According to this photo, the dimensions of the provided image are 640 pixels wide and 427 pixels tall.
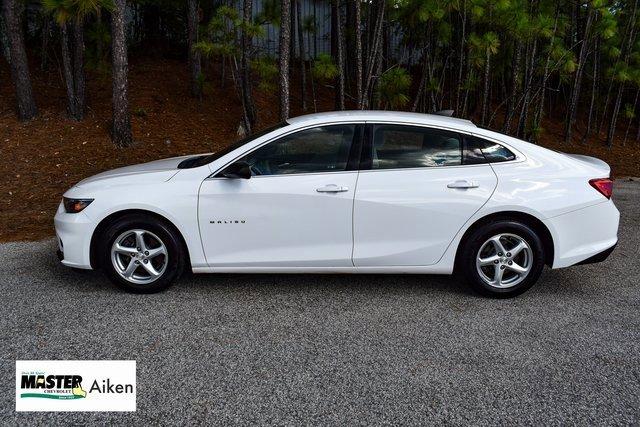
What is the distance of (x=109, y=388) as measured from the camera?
289 centimetres

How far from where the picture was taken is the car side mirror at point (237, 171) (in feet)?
13.4

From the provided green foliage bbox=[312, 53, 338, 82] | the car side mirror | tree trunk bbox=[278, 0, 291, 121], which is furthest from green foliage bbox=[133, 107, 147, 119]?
the car side mirror

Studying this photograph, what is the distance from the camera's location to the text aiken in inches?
113

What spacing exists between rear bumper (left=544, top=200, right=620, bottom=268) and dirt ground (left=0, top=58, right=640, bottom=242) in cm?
533

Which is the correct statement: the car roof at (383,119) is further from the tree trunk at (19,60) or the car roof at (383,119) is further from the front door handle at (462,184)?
the tree trunk at (19,60)

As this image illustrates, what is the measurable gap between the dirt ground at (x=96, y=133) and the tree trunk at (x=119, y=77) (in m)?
0.25

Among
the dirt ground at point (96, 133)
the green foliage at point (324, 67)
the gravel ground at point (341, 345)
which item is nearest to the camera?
the gravel ground at point (341, 345)

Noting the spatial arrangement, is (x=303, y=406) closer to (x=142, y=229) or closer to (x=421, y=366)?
(x=421, y=366)

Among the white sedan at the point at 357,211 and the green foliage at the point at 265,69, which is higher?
the green foliage at the point at 265,69

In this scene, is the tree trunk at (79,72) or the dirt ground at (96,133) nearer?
the dirt ground at (96,133)

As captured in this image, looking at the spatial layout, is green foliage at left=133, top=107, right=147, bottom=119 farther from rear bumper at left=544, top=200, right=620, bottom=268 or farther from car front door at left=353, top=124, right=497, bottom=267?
rear bumper at left=544, top=200, right=620, bottom=268

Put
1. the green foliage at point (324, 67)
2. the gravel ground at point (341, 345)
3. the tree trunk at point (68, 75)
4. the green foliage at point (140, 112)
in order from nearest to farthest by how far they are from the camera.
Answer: the gravel ground at point (341, 345), the green foliage at point (324, 67), the tree trunk at point (68, 75), the green foliage at point (140, 112)

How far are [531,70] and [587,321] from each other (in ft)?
31.8

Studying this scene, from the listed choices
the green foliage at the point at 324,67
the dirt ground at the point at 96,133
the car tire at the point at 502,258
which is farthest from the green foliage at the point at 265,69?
the car tire at the point at 502,258
